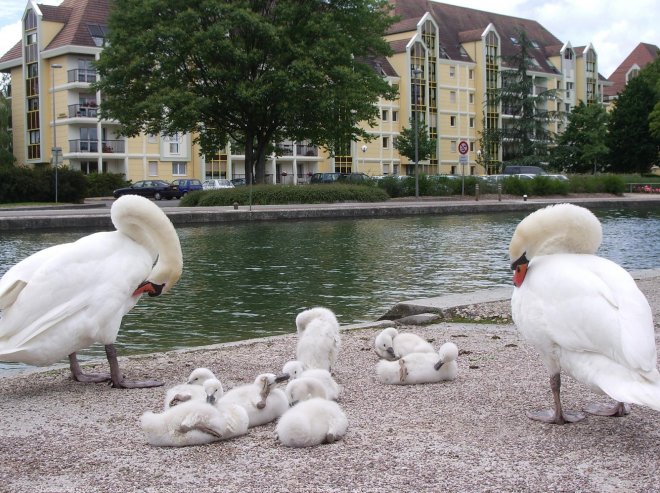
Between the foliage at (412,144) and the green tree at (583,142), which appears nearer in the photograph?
the foliage at (412,144)

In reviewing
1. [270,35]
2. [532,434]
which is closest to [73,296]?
[532,434]

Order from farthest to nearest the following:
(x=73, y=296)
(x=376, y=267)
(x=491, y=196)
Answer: (x=491, y=196) < (x=376, y=267) < (x=73, y=296)

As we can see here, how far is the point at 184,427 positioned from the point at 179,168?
73577 mm

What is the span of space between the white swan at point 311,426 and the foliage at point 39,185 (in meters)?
43.1

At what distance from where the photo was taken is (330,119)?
43.8 metres

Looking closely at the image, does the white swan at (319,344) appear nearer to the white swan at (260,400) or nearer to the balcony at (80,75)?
the white swan at (260,400)

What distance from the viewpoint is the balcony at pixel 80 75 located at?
70.3 metres

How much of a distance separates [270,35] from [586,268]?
3807 centimetres

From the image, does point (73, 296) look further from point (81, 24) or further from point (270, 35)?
point (81, 24)

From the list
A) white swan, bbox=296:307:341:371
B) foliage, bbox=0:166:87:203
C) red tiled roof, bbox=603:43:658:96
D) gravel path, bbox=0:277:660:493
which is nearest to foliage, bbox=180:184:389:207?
foliage, bbox=0:166:87:203

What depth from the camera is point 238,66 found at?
42.4 meters

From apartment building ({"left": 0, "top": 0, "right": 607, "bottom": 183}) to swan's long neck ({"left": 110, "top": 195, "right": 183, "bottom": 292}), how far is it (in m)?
53.4

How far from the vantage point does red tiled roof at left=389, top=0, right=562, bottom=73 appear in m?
93.5

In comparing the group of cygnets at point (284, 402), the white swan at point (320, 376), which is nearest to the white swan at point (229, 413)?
the group of cygnets at point (284, 402)
